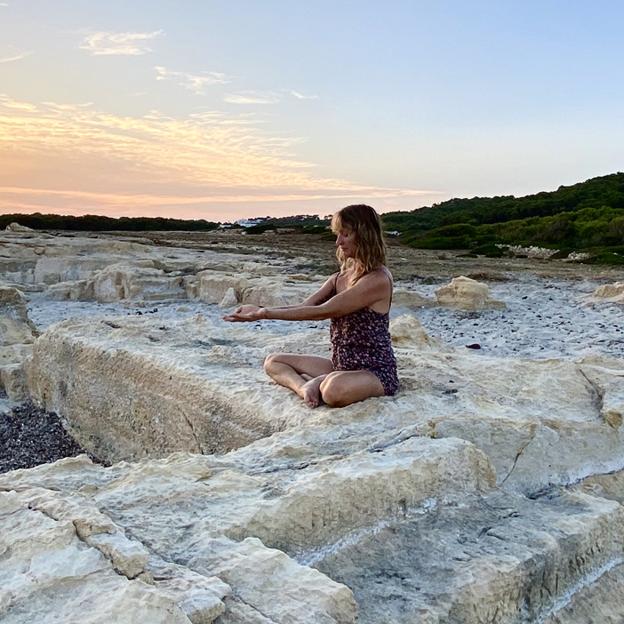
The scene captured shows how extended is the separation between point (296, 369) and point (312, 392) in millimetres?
461

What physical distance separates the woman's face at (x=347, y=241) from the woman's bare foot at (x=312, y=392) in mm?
826

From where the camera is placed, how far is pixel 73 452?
665 cm

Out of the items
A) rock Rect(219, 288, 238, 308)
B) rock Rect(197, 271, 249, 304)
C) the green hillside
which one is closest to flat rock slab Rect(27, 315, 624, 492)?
rock Rect(219, 288, 238, 308)

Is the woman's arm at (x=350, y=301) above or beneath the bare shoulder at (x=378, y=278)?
beneath

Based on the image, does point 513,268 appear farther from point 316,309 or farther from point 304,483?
point 304,483

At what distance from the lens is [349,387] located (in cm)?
452

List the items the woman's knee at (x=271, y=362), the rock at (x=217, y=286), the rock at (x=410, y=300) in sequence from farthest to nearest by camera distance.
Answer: the rock at (x=217, y=286) < the rock at (x=410, y=300) < the woman's knee at (x=271, y=362)

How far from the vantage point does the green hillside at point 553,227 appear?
80.0 ft

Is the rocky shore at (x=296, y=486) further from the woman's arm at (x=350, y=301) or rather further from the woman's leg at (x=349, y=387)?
the woman's arm at (x=350, y=301)

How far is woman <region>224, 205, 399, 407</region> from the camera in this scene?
455 cm

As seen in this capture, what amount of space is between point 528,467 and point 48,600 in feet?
8.80

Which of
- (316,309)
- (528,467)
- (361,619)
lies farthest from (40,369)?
(361,619)

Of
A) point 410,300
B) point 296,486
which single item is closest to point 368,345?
point 296,486

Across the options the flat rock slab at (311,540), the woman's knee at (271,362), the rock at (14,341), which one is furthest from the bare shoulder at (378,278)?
the rock at (14,341)
